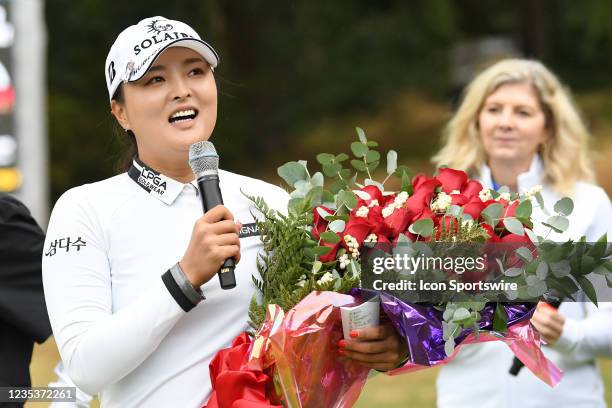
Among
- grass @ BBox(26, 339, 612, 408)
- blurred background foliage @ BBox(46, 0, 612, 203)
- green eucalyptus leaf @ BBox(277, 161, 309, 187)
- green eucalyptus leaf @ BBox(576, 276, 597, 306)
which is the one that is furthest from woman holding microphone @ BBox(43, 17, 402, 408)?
blurred background foliage @ BBox(46, 0, 612, 203)

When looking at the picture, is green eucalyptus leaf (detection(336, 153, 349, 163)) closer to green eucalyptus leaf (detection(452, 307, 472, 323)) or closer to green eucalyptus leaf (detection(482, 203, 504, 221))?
green eucalyptus leaf (detection(482, 203, 504, 221))

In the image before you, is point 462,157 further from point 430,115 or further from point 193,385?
point 430,115

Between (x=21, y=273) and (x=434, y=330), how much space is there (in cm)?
136

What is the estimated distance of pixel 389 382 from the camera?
9844 mm

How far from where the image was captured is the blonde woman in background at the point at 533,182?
14.0 feet

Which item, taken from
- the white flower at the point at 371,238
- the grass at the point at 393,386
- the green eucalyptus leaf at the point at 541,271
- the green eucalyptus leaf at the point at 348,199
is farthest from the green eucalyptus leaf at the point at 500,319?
the grass at the point at 393,386

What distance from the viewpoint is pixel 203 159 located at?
107 inches

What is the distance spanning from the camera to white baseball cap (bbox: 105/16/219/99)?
278 centimetres

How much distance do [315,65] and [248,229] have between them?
21789 mm

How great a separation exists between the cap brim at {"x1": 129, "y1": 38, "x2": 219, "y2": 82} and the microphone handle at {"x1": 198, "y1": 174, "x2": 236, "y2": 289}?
0.30 metres

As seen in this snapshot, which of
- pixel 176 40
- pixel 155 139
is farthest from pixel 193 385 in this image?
pixel 176 40

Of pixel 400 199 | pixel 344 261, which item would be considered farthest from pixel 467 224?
pixel 344 261

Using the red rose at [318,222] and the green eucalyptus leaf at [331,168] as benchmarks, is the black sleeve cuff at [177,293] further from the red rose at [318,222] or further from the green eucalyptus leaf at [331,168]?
the green eucalyptus leaf at [331,168]

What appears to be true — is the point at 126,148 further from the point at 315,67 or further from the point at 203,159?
the point at 315,67
